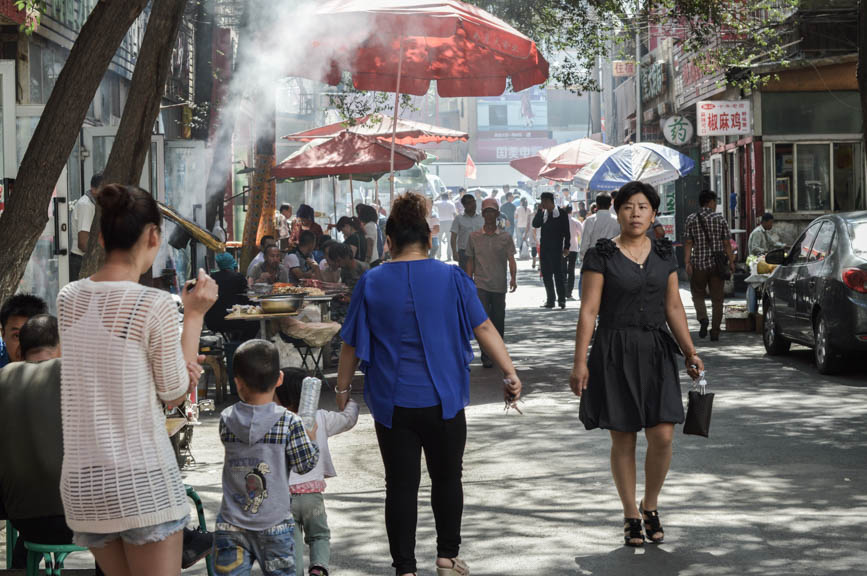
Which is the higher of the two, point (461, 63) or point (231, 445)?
point (461, 63)

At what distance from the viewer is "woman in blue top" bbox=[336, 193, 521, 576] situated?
556 cm

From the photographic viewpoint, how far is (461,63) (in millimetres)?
14031

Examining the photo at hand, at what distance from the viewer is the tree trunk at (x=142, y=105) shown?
8.54 m

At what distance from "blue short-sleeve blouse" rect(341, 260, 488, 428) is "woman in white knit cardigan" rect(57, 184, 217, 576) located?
1752 mm

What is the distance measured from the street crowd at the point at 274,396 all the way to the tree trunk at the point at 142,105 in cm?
243

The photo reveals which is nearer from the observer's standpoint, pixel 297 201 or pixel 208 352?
pixel 208 352

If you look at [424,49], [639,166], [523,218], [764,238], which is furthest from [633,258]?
[523,218]

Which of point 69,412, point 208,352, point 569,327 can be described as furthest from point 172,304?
point 569,327

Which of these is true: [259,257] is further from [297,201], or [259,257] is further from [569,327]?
[297,201]

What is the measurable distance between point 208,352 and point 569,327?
8.20 meters

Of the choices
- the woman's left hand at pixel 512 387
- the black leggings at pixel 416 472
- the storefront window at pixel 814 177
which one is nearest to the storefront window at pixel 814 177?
the storefront window at pixel 814 177

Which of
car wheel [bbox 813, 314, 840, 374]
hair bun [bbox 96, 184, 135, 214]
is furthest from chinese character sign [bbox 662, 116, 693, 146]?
hair bun [bbox 96, 184, 135, 214]

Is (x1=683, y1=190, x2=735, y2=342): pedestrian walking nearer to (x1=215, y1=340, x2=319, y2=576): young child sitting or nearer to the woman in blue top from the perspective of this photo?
the woman in blue top

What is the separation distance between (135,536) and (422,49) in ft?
35.7
